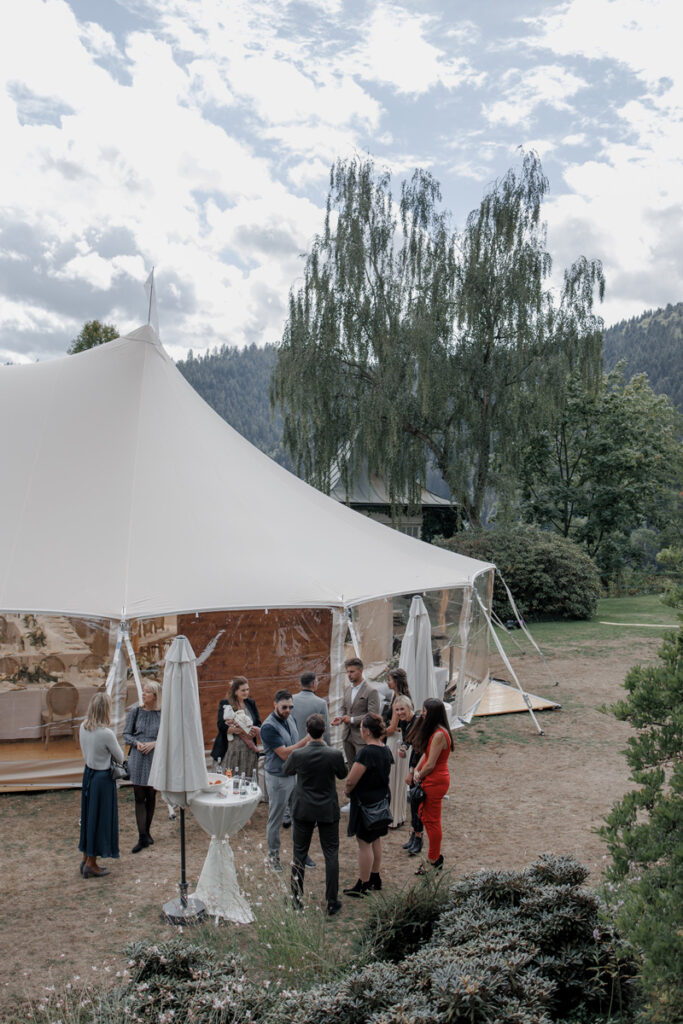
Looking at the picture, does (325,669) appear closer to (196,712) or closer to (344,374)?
(196,712)

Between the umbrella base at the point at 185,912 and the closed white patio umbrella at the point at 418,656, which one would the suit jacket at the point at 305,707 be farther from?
the closed white patio umbrella at the point at 418,656

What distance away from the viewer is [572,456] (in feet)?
92.5

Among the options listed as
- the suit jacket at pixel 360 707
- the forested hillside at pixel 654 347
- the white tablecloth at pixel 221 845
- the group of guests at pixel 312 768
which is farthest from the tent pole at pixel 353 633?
the forested hillside at pixel 654 347

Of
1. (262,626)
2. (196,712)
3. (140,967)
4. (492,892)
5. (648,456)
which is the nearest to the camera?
(140,967)

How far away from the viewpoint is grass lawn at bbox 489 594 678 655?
16.4m

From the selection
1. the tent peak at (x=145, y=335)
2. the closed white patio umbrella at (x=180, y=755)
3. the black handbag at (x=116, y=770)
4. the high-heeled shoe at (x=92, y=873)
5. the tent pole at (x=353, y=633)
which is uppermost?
the tent peak at (x=145, y=335)

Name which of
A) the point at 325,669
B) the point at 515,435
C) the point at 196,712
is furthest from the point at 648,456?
the point at 196,712

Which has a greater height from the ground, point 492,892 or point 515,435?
point 515,435

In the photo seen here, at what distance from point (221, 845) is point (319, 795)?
2.96ft

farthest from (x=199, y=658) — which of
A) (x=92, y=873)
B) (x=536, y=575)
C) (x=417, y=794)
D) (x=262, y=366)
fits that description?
(x=262, y=366)

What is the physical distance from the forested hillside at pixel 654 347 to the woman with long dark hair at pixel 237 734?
74470 millimetres

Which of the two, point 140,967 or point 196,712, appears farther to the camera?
point 196,712

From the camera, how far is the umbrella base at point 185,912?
5125 mm

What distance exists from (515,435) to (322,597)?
41.4 ft
